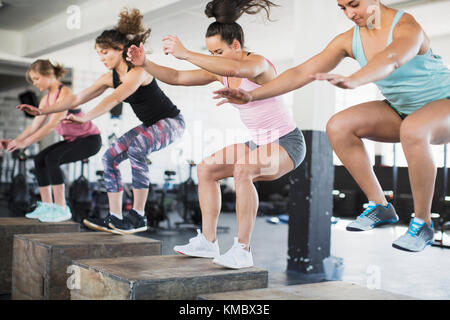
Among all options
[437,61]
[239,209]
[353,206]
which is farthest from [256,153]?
[353,206]

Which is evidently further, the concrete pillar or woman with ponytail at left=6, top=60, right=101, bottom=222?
the concrete pillar

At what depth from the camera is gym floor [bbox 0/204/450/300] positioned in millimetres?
4070

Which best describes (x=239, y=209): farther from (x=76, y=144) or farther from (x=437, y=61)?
(x=76, y=144)

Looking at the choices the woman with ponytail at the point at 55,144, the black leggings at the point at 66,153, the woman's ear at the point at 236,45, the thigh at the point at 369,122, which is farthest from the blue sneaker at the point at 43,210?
the thigh at the point at 369,122

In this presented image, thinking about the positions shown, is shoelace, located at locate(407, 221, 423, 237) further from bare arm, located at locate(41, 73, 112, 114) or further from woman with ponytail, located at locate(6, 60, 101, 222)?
woman with ponytail, located at locate(6, 60, 101, 222)

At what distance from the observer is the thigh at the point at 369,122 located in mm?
2037

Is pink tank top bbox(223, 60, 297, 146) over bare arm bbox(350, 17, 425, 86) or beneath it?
beneath

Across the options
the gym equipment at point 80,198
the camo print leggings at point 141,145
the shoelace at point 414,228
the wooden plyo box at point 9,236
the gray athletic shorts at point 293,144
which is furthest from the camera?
the gym equipment at point 80,198

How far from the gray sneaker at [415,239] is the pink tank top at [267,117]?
79cm

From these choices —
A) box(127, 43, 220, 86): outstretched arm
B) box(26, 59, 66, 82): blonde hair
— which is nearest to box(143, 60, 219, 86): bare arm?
box(127, 43, 220, 86): outstretched arm

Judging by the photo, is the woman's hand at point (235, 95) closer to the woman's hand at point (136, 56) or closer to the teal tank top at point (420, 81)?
the teal tank top at point (420, 81)

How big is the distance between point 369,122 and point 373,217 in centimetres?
39

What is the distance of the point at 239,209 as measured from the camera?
7.80 ft

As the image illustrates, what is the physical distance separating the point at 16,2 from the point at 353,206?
670 cm
